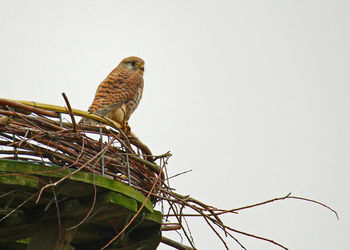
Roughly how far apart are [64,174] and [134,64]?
475 cm

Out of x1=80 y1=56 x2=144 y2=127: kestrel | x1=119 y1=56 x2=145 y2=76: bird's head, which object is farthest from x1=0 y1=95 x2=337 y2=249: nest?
x1=119 y1=56 x2=145 y2=76: bird's head

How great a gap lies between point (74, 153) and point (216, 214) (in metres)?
1.06

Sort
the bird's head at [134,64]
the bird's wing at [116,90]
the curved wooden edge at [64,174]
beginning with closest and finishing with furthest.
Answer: the curved wooden edge at [64,174]
the bird's wing at [116,90]
the bird's head at [134,64]

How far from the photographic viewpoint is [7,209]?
3428mm

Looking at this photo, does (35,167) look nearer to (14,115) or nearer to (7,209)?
(14,115)

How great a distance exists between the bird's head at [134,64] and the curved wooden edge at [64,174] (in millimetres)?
4365

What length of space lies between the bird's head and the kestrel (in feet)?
0.75

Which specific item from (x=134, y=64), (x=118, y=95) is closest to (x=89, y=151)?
(x=118, y=95)

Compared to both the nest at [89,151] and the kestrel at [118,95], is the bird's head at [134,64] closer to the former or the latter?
the kestrel at [118,95]

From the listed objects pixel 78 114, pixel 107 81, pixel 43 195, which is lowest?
pixel 43 195

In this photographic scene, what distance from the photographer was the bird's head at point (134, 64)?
25.0ft

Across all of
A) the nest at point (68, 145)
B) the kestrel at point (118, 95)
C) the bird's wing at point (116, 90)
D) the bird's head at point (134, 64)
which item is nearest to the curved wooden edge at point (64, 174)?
the nest at point (68, 145)

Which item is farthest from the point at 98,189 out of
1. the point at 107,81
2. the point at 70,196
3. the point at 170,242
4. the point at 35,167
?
the point at 107,81

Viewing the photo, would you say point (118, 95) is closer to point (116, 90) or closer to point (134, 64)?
point (116, 90)
